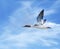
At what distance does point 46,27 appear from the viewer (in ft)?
310

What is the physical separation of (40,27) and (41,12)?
794cm

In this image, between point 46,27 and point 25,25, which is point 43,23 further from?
point 25,25

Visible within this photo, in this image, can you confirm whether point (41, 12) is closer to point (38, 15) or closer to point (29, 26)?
point (38, 15)

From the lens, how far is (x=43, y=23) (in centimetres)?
9362

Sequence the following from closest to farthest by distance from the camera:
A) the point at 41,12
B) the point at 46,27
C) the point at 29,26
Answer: the point at 41,12 → the point at 46,27 → the point at 29,26

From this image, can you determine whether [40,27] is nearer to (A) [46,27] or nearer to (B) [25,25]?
(A) [46,27]

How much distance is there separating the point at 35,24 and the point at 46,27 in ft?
16.9

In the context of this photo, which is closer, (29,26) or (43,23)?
(43,23)

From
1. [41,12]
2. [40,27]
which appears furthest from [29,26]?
[41,12]

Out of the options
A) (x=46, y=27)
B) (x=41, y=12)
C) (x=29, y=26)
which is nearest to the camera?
(x=41, y=12)

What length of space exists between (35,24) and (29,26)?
507 cm

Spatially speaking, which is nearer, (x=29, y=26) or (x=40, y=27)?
(x=40, y=27)

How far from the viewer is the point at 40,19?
9344 cm

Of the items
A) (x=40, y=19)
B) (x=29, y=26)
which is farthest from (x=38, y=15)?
(x=29, y=26)
